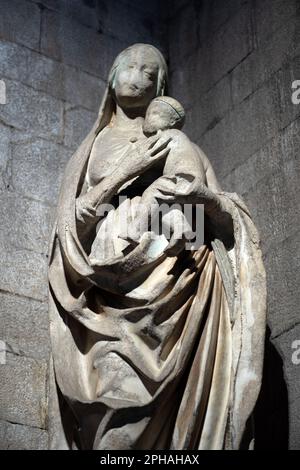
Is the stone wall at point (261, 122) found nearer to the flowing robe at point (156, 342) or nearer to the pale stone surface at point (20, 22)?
the flowing robe at point (156, 342)

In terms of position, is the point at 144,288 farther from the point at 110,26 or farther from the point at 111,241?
the point at 110,26

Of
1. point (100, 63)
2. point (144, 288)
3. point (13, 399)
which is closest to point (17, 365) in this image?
point (13, 399)

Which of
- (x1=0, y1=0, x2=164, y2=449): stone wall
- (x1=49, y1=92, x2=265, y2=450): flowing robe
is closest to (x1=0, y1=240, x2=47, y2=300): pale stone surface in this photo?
(x1=0, y1=0, x2=164, y2=449): stone wall

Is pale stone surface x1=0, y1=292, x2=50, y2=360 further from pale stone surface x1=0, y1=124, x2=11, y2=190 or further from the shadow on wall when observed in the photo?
the shadow on wall

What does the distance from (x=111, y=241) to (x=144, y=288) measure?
0.22 metres

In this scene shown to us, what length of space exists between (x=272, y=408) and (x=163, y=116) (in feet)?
3.89

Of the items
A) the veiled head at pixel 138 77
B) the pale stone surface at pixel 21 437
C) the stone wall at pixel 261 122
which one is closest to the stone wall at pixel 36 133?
the pale stone surface at pixel 21 437

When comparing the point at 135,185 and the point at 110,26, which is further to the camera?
the point at 110,26

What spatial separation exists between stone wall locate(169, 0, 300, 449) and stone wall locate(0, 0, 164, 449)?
12.0 inches

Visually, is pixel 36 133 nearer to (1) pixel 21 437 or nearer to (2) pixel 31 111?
(2) pixel 31 111
